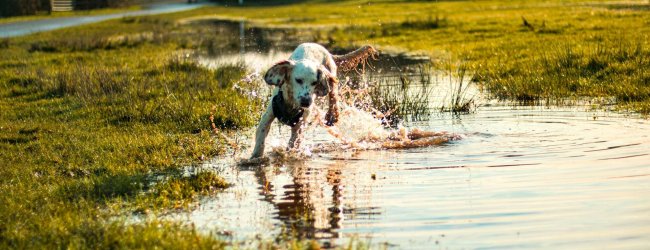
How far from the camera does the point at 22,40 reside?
34625 millimetres

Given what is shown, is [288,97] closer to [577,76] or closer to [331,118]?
[331,118]

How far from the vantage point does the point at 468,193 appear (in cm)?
907

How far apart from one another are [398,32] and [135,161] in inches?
900

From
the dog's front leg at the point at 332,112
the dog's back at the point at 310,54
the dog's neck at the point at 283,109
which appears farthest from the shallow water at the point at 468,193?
the dog's back at the point at 310,54

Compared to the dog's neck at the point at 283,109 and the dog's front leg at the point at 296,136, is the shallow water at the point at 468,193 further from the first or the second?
the dog's neck at the point at 283,109

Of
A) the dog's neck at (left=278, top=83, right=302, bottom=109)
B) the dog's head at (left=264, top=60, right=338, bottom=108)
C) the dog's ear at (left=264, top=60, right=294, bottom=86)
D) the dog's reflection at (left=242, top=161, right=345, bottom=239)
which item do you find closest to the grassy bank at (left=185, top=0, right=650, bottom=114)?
the dog's head at (left=264, top=60, right=338, bottom=108)

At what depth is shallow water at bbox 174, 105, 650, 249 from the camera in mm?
7645

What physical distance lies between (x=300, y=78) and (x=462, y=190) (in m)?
2.79

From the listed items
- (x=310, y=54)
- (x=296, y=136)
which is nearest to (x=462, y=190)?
(x=296, y=136)

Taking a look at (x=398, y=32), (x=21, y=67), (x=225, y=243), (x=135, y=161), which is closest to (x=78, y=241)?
(x=225, y=243)

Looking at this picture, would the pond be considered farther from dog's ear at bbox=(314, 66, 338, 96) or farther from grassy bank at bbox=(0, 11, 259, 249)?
dog's ear at bbox=(314, 66, 338, 96)

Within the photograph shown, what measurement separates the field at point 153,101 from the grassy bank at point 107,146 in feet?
0.07

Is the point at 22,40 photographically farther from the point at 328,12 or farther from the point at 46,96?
the point at 328,12

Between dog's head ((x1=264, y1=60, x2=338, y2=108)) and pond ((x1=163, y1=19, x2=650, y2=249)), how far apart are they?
762mm
